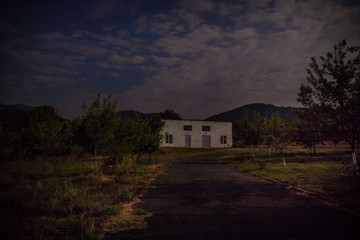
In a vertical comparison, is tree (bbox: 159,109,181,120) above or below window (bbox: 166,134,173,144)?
above

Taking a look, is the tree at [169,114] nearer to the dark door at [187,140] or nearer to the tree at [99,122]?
the dark door at [187,140]

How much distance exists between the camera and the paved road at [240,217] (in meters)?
4.52

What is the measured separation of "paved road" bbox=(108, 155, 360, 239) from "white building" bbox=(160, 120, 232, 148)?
34.9 m

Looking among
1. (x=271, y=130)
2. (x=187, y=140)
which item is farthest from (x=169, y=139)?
(x=271, y=130)

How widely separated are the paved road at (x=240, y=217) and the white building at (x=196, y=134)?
114ft

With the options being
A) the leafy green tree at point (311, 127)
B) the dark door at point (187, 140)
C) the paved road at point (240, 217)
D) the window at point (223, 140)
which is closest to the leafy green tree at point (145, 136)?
the paved road at point (240, 217)

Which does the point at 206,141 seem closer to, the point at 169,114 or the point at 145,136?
the point at 145,136

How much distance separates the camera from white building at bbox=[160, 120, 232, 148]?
4359cm

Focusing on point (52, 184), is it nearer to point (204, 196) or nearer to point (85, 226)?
point (85, 226)

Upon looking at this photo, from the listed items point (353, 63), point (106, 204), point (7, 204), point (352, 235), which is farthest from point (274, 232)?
point (353, 63)

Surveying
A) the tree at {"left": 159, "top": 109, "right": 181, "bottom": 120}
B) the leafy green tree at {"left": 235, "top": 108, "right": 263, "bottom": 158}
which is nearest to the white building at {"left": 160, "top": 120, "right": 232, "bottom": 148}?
the leafy green tree at {"left": 235, "top": 108, "right": 263, "bottom": 158}

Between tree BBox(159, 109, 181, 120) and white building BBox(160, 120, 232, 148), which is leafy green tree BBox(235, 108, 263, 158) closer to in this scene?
white building BBox(160, 120, 232, 148)

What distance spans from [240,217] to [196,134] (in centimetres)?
3966

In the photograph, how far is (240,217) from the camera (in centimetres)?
562
